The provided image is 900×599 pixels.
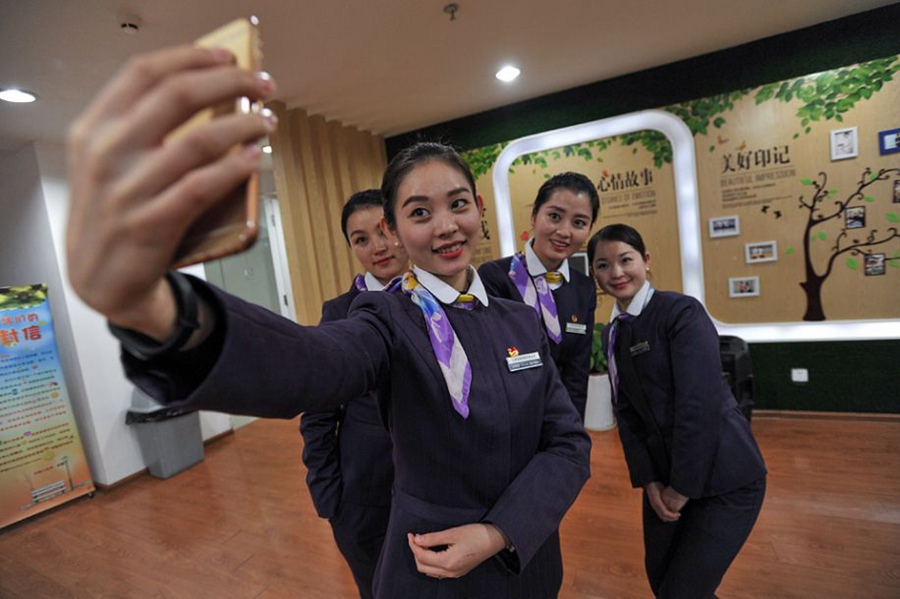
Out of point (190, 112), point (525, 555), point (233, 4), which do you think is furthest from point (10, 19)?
point (525, 555)

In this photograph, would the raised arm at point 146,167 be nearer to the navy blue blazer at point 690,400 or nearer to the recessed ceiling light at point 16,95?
→ the navy blue blazer at point 690,400

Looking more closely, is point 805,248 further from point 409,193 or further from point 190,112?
point 190,112

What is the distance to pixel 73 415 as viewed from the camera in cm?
→ 354

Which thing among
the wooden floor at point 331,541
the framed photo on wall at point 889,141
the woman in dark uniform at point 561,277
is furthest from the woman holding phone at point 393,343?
the framed photo on wall at point 889,141

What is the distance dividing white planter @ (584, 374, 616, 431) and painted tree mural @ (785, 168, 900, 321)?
5.79ft

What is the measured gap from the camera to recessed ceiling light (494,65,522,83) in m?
3.29

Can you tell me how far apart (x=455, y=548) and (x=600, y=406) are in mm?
3316

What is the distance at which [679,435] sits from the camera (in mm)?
1317

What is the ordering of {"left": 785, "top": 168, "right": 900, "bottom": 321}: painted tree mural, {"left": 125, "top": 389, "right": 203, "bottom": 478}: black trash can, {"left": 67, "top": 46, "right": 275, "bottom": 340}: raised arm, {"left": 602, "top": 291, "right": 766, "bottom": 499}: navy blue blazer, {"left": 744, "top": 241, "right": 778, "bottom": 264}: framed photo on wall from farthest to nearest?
{"left": 125, "top": 389, "right": 203, "bottom": 478}: black trash can
{"left": 744, "top": 241, "right": 778, "bottom": 264}: framed photo on wall
{"left": 785, "top": 168, "right": 900, "bottom": 321}: painted tree mural
{"left": 602, "top": 291, "right": 766, "bottom": 499}: navy blue blazer
{"left": 67, "top": 46, "right": 275, "bottom": 340}: raised arm

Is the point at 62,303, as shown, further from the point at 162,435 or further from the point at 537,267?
the point at 537,267

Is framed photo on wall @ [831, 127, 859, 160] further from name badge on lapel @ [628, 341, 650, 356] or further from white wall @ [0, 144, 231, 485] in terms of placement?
white wall @ [0, 144, 231, 485]

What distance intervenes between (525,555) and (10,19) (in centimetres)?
297

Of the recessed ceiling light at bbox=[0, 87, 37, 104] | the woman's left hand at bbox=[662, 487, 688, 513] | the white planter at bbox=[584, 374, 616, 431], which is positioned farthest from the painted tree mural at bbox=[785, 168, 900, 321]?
the recessed ceiling light at bbox=[0, 87, 37, 104]

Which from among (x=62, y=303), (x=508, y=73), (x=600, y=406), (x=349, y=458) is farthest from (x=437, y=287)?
(x=62, y=303)
